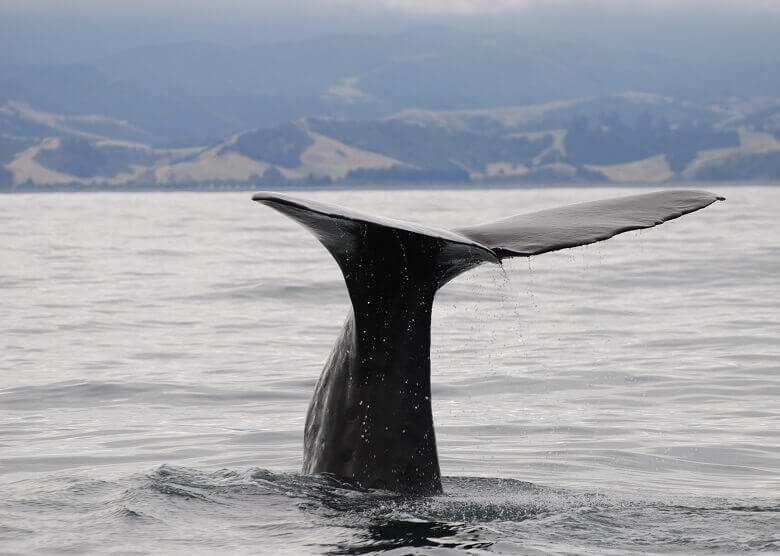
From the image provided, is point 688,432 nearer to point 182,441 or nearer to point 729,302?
point 182,441

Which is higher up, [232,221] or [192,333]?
[232,221]

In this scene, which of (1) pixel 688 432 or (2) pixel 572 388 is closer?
(1) pixel 688 432

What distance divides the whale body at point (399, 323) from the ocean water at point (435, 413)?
0.18 meters

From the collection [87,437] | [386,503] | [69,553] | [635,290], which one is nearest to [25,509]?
[69,553]

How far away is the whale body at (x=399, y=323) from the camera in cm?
420

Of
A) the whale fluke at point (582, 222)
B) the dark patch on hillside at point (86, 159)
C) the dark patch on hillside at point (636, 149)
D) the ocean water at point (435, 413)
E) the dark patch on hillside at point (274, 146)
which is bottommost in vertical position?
the ocean water at point (435, 413)

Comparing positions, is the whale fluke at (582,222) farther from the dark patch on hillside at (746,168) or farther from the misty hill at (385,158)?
the dark patch on hillside at (746,168)

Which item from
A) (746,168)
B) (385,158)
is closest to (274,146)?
(385,158)

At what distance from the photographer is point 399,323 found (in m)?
4.34

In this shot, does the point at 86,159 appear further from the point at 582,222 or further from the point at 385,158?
the point at 582,222

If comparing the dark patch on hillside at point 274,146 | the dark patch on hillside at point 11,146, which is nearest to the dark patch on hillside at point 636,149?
the dark patch on hillside at point 274,146

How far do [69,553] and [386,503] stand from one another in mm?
1164

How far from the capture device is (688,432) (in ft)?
24.8

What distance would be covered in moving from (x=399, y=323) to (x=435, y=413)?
156 inches
